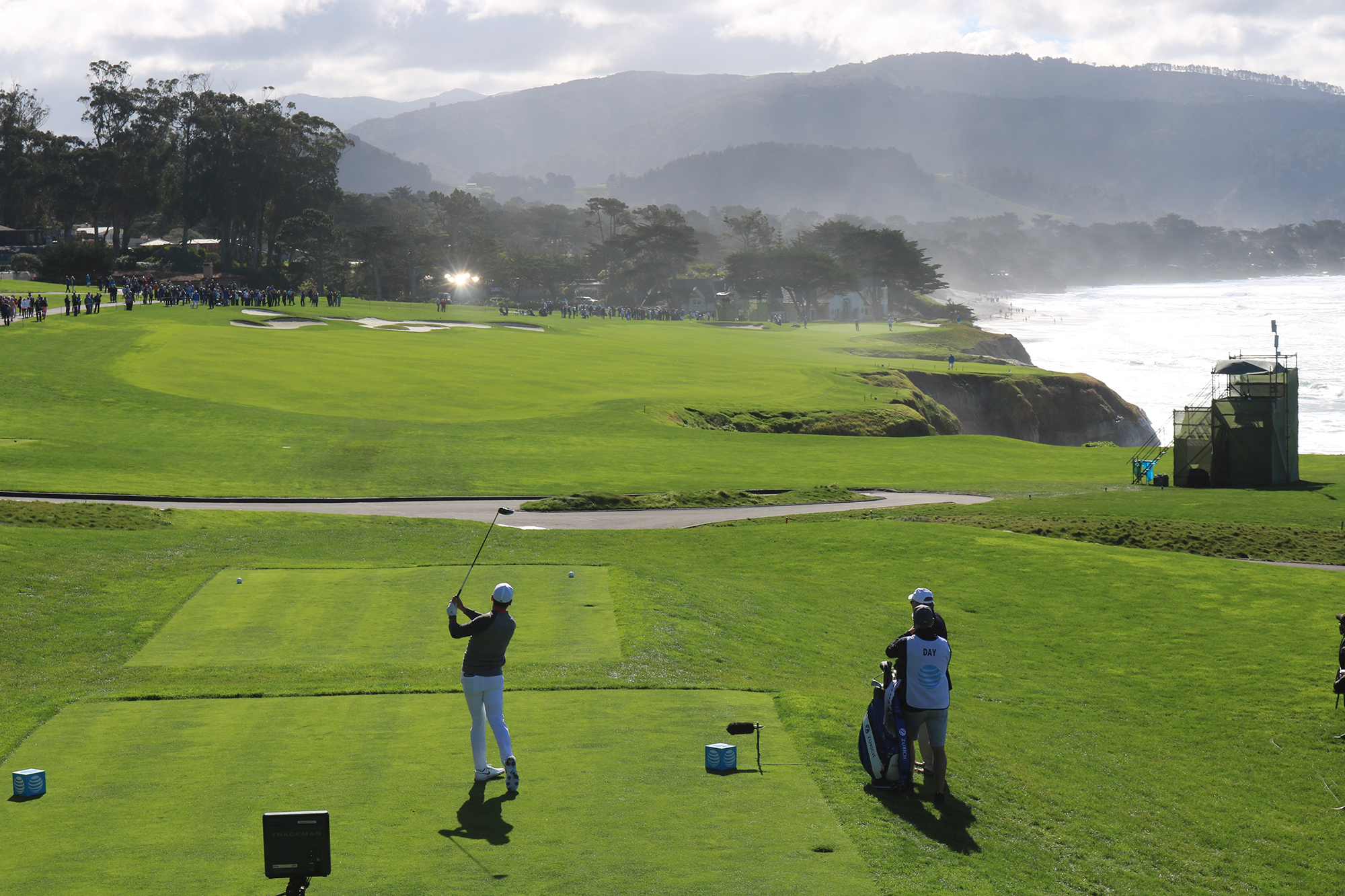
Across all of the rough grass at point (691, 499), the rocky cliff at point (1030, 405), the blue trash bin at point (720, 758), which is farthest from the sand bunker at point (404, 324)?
the blue trash bin at point (720, 758)

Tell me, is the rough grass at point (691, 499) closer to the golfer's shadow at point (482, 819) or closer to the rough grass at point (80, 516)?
the rough grass at point (80, 516)

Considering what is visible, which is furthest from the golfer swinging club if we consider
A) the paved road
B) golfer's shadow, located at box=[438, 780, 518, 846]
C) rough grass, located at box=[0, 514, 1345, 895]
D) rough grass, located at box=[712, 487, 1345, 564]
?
rough grass, located at box=[712, 487, 1345, 564]

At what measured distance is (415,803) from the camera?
36.2ft

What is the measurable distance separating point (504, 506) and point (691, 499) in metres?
6.79

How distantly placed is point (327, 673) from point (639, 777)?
6226 millimetres

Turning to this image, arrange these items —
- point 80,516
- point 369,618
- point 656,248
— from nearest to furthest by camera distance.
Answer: point 369,618, point 80,516, point 656,248

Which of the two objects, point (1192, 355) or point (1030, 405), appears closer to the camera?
point (1030, 405)

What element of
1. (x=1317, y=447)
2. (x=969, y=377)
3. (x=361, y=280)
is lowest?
(x=1317, y=447)

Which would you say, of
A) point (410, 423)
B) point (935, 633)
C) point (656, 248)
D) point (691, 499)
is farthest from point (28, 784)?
point (656, 248)

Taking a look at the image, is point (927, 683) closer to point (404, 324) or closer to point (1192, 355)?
point (404, 324)

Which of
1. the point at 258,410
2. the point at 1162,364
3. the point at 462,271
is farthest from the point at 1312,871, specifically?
A: the point at 462,271

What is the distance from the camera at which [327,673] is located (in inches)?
621

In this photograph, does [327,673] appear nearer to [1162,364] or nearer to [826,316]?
[1162,364]

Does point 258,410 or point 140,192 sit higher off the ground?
point 140,192
